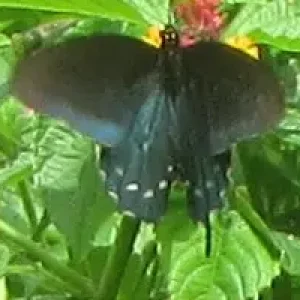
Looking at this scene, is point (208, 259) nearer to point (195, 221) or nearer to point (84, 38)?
point (195, 221)

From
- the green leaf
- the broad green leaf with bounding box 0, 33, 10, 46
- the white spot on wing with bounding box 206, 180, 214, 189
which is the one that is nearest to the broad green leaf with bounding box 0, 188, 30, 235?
the green leaf

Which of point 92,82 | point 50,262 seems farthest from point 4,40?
point 50,262

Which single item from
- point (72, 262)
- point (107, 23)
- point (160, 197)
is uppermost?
point (107, 23)

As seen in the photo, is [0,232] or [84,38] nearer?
[84,38]

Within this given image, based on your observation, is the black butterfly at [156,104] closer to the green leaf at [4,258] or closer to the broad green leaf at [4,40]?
the broad green leaf at [4,40]

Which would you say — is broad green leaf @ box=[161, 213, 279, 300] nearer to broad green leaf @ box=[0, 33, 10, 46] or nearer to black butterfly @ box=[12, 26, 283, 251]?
black butterfly @ box=[12, 26, 283, 251]

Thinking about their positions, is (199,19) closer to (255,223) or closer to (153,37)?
(153,37)

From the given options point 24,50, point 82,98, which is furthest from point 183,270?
point 24,50

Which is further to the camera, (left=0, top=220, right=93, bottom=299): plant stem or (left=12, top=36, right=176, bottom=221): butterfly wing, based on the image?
(left=0, top=220, right=93, bottom=299): plant stem
